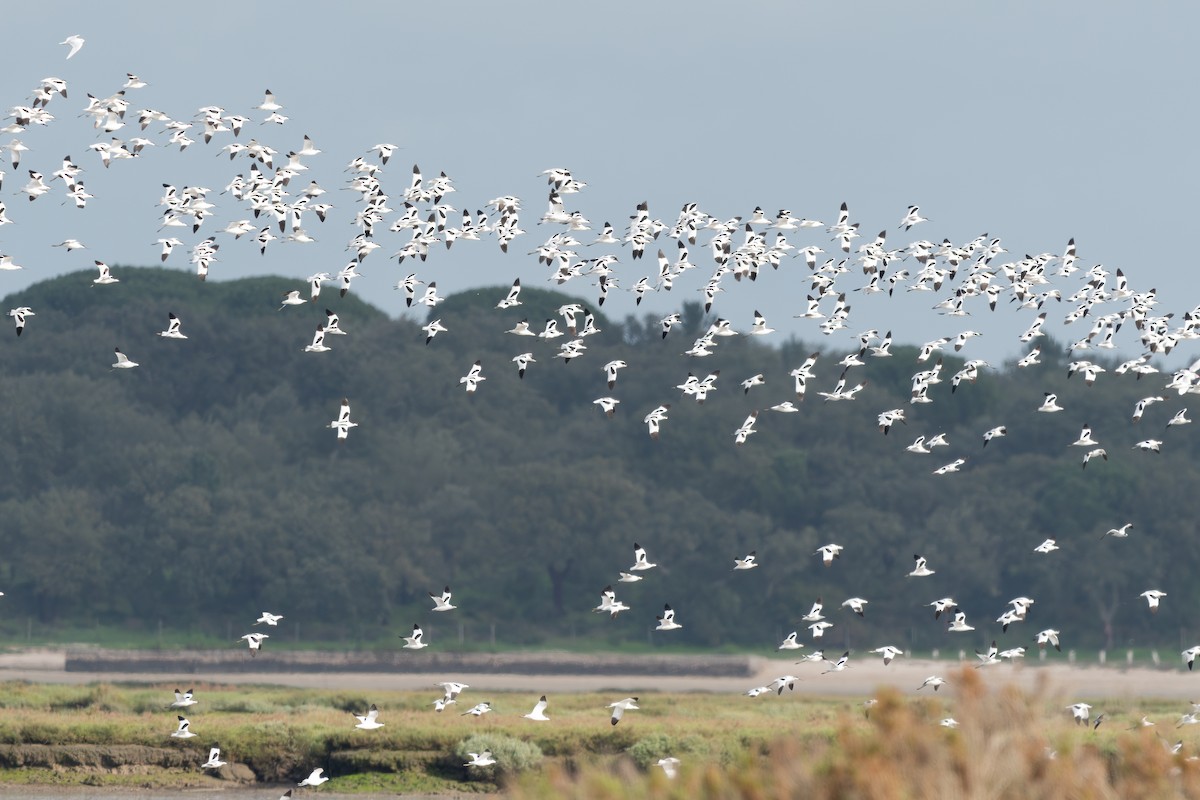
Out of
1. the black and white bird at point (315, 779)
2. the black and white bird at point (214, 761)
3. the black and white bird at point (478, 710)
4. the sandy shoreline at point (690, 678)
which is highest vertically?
the sandy shoreline at point (690, 678)

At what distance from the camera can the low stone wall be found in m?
83.6

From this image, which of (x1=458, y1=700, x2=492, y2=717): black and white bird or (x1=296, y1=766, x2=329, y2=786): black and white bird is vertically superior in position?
(x1=458, y1=700, x2=492, y2=717): black and white bird

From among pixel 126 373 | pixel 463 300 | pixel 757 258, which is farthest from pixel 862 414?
pixel 757 258

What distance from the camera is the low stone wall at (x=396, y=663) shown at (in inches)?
3292

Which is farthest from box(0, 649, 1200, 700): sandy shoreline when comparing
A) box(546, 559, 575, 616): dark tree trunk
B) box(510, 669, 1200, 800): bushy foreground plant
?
box(510, 669, 1200, 800): bushy foreground plant

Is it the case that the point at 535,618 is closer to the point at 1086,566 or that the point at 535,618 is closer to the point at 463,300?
the point at 1086,566

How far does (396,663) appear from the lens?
86.3 meters

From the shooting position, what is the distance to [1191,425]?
109750 millimetres

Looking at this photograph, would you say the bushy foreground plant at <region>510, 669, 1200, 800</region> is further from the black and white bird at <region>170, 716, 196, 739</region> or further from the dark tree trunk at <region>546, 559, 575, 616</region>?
the dark tree trunk at <region>546, 559, 575, 616</region>

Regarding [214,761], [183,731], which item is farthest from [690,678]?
[214,761]

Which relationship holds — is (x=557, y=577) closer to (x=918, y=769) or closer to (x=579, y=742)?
(x=579, y=742)

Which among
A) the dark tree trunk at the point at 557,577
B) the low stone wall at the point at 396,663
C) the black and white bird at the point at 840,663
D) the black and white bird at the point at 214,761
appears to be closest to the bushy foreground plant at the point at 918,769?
the black and white bird at the point at 214,761

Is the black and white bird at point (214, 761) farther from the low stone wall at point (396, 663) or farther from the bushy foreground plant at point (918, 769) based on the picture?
the low stone wall at point (396, 663)

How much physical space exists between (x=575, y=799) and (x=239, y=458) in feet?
320
